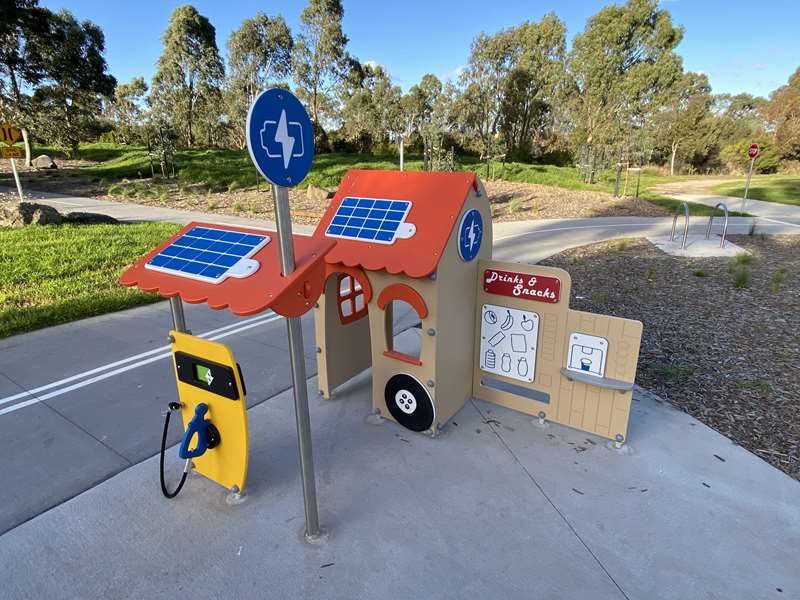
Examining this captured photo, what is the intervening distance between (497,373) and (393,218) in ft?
5.49

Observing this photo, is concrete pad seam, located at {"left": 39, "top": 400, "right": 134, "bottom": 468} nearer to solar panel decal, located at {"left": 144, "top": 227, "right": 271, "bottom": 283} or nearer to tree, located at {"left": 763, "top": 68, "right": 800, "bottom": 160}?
solar panel decal, located at {"left": 144, "top": 227, "right": 271, "bottom": 283}

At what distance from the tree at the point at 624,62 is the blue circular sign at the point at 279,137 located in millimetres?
35851

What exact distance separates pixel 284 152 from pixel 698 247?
10991mm

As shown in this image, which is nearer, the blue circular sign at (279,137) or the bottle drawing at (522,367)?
the blue circular sign at (279,137)

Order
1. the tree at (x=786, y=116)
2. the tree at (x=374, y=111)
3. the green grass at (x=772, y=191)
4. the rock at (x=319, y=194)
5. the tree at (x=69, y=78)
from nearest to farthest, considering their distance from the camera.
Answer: the rock at (x=319, y=194)
the green grass at (x=772, y=191)
the tree at (x=69, y=78)
the tree at (x=374, y=111)
the tree at (x=786, y=116)

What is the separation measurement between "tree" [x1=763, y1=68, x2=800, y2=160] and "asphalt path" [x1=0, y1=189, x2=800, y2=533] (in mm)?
44592

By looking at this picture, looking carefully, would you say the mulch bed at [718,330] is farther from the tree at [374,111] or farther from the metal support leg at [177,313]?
the tree at [374,111]

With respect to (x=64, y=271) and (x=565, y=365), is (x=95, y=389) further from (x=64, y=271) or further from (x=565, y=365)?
(x=64, y=271)

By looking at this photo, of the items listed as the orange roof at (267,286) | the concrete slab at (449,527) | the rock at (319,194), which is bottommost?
the concrete slab at (449,527)

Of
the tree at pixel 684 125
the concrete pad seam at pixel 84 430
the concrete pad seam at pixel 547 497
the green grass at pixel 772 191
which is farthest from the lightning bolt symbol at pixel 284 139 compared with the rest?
the tree at pixel 684 125

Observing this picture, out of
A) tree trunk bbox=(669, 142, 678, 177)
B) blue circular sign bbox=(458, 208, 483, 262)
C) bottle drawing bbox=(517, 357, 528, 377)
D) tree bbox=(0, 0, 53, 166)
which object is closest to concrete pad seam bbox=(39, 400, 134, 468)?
blue circular sign bbox=(458, 208, 483, 262)

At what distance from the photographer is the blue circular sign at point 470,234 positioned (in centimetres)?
349

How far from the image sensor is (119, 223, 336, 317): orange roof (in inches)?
85.1

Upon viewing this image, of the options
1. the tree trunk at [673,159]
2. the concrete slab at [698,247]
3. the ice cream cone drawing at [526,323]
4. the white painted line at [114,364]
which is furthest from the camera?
the tree trunk at [673,159]
